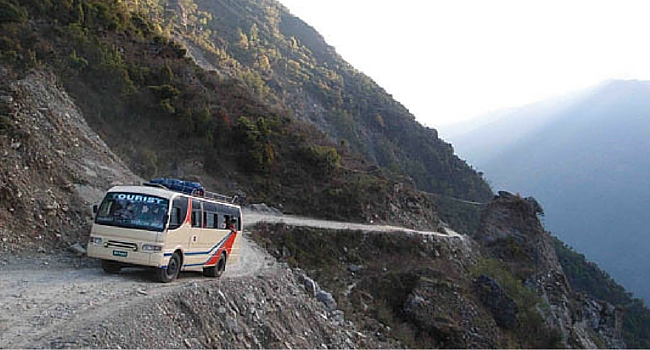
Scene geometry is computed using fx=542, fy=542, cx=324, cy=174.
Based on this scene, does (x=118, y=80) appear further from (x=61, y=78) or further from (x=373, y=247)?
(x=373, y=247)

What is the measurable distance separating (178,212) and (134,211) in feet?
3.71

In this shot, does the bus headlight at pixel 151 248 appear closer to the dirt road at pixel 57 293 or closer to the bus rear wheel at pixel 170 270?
the bus rear wheel at pixel 170 270

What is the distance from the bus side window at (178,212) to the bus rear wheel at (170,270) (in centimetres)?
81

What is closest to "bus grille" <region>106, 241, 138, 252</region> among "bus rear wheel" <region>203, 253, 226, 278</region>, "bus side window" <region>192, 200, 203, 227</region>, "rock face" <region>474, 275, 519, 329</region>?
"bus side window" <region>192, 200, 203, 227</region>

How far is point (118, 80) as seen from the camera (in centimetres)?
3175

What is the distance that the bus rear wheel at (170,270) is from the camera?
13.3 metres

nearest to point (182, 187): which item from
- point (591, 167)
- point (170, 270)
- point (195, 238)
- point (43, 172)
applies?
point (195, 238)

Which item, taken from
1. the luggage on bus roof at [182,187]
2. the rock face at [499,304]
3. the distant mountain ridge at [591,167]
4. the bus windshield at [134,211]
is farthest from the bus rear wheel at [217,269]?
the distant mountain ridge at [591,167]

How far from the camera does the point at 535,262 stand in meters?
44.6

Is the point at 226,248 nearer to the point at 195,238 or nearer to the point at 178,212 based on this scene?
the point at 195,238

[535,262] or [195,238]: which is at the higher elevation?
[195,238]

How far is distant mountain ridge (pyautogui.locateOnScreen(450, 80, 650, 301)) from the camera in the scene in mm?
106625

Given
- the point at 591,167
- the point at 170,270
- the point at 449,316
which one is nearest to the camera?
the point at 170,270

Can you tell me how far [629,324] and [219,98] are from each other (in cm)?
5285
